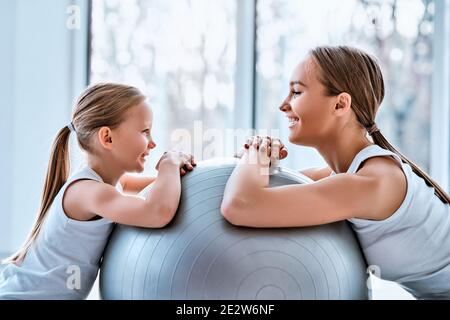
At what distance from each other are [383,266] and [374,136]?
247 millimetres

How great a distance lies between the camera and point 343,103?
42.4 inches

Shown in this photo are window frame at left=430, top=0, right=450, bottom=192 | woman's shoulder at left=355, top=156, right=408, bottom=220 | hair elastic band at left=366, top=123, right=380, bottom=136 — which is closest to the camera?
woman's shoulder at left=355, top=156, right=408, bottom=220

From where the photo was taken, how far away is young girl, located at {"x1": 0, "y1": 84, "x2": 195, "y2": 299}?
1.02m

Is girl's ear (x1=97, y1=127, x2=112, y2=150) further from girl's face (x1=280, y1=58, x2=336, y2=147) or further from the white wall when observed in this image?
the white wall

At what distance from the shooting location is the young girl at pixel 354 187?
0.93m

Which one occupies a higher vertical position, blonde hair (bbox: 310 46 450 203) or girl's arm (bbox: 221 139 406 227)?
blonde hair (bbox: 310 46 450 203)

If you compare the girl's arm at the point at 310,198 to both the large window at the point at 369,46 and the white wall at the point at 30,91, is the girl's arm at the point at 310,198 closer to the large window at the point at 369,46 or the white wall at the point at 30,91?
the white wall at the point at 30,91

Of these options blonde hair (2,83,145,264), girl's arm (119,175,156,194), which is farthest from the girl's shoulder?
girl's arm (119,175,156,194)

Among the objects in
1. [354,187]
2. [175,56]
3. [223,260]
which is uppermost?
[175,56]

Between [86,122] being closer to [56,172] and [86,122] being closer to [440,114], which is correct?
[56,172]

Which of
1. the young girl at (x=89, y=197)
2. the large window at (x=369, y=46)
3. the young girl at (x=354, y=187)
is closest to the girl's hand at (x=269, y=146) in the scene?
the young girl at (x=354, y=187)

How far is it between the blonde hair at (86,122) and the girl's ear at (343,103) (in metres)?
0.38

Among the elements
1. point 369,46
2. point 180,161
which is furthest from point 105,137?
point 369,46

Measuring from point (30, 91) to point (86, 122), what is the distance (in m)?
0.57
